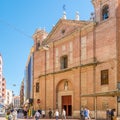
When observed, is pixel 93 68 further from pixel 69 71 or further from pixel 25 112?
pixel 25 112

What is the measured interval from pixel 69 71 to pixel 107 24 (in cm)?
968

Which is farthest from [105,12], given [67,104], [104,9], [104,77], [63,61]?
[67,104]

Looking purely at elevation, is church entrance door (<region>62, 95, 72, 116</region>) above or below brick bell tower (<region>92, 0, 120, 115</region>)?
below

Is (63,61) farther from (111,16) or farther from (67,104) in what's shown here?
(111,16)

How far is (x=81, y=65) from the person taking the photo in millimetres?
44188

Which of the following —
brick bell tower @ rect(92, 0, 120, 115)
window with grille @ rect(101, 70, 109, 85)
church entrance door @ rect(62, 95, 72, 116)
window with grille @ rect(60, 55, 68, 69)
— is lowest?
church entrance door @ rect(62, 95, 72, 116)

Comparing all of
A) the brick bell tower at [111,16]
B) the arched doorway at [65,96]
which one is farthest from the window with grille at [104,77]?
the arched doorway at [65,96]

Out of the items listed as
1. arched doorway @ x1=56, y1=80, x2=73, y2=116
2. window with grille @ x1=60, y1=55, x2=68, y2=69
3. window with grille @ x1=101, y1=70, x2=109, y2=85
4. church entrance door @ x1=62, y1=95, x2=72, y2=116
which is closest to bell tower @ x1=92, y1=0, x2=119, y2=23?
window with grille @ x1=101, y1=70, x2=109, y2=85


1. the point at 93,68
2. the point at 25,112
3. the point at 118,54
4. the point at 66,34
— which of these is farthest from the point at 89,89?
the point at 25,112

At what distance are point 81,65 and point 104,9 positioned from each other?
25.4 feet

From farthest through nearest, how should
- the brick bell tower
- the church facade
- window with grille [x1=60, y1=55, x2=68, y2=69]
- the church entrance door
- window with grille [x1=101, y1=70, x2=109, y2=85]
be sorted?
window with grille [x1=60, y1=55, x2=68, y2=69]
the church entrance door
window with grille [x1=101, y1=70, x2=109, y2=85]
the church facade
the brick bell tower

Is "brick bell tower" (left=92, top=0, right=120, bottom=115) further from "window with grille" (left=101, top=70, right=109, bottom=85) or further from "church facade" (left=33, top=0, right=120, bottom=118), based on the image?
"window with grille" (left=101, top=70, right=109, bottom=85)

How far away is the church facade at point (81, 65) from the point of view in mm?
39000

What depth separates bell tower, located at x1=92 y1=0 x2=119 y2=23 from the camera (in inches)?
1563
